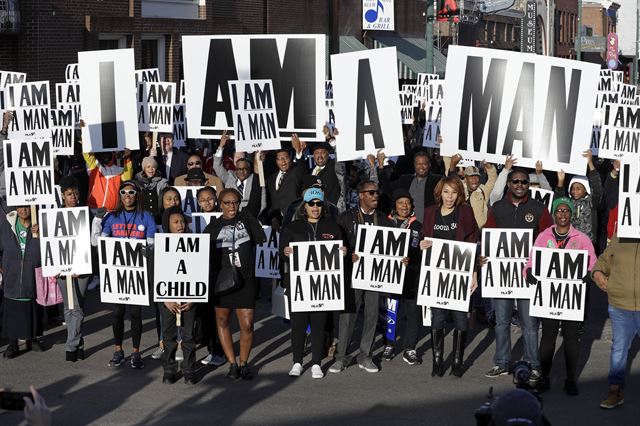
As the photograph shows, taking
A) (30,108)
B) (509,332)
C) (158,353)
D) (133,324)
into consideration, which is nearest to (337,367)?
(509,332)

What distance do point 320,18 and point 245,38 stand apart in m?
24.2

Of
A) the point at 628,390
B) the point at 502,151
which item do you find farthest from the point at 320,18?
the point at 628,390

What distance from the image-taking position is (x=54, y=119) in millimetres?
15812

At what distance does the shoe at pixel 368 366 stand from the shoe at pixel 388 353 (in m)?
0.47

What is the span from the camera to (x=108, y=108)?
1484cm

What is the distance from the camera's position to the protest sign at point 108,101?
14.8 metres

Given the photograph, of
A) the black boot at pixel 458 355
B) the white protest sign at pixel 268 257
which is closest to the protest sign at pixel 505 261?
the black boot at pixel 458 355

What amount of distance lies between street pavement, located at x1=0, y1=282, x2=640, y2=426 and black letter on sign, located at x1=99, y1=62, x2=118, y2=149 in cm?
345

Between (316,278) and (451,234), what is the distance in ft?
4.13

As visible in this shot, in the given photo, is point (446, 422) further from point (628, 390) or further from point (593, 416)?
point (628, 390)

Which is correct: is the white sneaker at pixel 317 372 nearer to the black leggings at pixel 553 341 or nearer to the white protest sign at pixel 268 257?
the black leggings at pixel 553 341

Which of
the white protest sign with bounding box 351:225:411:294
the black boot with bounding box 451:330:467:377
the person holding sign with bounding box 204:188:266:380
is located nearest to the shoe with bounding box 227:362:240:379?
the person holding sign with bounding box 204:188:266:380

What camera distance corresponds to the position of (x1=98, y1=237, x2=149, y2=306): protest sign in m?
10.7

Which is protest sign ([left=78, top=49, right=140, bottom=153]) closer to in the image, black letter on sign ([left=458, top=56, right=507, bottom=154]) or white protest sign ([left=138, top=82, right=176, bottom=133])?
white protest sign ([left=138, top=82, right=176, bottom=133])
